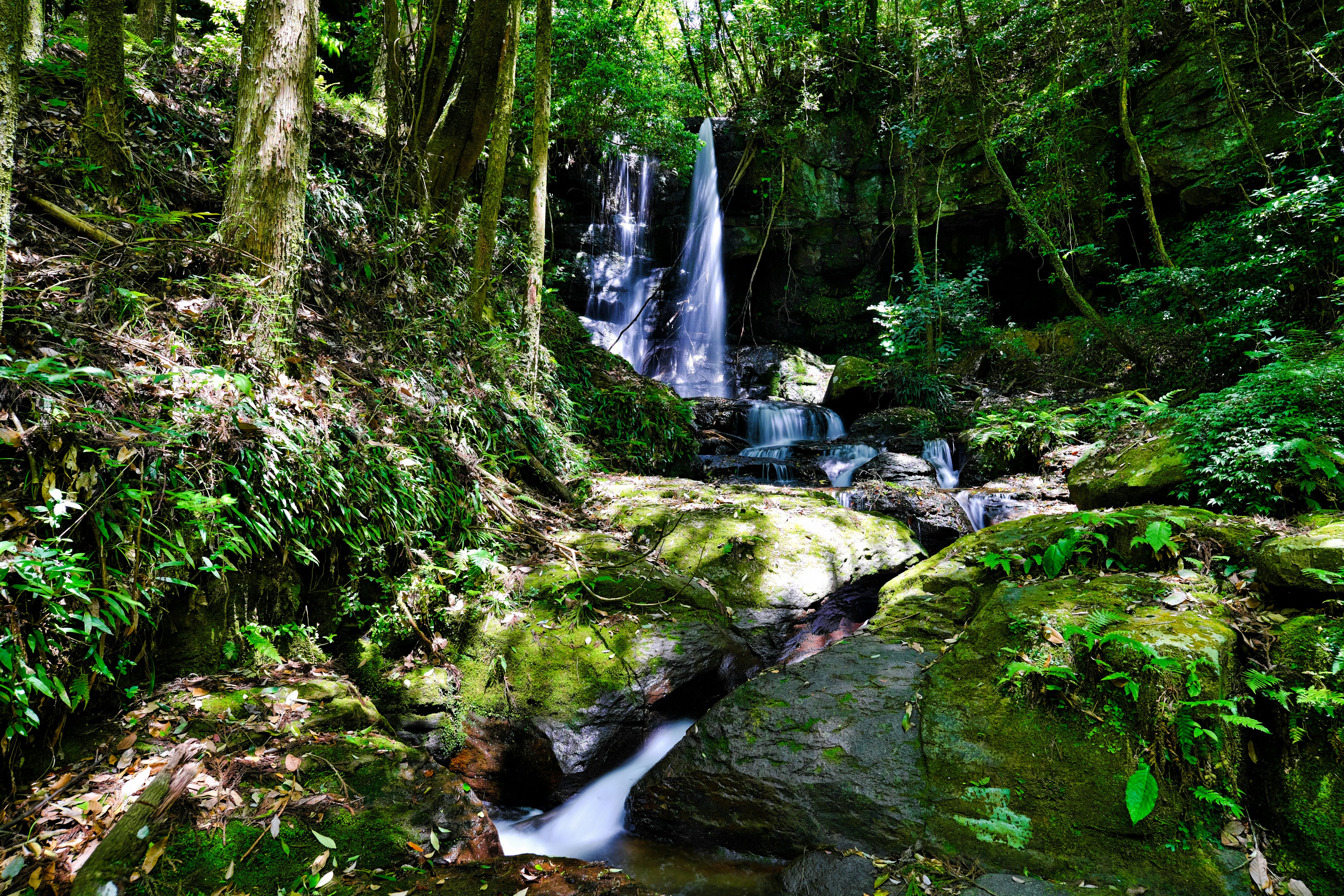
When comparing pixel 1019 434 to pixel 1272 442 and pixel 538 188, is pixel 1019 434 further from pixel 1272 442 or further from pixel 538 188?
pixel 538 188

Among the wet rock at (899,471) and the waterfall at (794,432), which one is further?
the waterfall at (794,432)

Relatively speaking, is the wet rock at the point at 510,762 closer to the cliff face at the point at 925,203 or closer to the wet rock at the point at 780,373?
the wet rock at the point at 780,373

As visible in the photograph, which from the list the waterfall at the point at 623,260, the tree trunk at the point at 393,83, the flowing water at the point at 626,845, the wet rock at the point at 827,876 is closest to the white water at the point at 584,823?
the flowing water at the point at 626,845

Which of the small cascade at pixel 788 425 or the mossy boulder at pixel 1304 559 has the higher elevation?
the small cascade at pixel 788 425

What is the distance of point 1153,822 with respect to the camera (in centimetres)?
256

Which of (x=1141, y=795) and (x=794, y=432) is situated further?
(x=794, y=432)

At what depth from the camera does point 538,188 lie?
7176 mm

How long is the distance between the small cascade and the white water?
719cm

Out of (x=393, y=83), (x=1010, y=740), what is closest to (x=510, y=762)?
(x=1010, y=740)

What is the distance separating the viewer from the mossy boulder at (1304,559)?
9.93 ft

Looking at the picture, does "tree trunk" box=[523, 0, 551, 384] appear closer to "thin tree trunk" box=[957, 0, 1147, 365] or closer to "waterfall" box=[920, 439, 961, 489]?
"waterfall" box=[920, 439, 961, 489]

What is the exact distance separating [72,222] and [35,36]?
209 cm

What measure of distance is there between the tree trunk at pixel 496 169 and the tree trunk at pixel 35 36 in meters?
3.44

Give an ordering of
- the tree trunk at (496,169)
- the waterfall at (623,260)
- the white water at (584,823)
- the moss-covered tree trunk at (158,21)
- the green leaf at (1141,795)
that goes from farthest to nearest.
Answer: the waterfall at (623,260), the moss-covered tree trunk at (158,21), the tree trunk at (496,169), the white water at (584,823), the green leaf at (1141,795)
